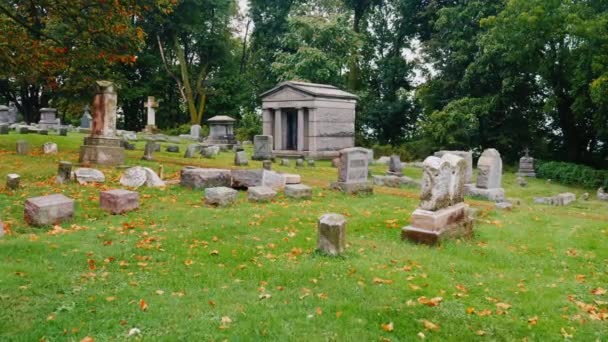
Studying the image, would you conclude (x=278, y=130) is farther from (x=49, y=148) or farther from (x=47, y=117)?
(x=47, y=117)

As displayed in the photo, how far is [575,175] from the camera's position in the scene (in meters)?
23.5

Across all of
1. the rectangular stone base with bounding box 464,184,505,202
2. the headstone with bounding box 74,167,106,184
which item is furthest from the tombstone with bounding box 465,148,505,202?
the headstone with bounding box 74,167,106,184

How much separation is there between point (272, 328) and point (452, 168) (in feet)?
17.8

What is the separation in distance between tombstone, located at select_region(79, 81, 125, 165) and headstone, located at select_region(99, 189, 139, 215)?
585 cm

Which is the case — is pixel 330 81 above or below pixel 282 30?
below

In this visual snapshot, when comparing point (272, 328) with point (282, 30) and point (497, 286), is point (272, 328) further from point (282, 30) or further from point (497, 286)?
point (282, 30)

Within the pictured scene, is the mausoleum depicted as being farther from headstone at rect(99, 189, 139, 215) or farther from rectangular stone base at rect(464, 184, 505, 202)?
headstone at rect(99, 189, 139, 215)

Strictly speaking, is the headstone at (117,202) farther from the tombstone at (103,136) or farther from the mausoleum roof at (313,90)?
the mausoleum roof at (313,90)

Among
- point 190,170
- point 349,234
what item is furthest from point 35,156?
point 349,234

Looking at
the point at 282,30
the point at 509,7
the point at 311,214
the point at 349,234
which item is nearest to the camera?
the point at 349,234

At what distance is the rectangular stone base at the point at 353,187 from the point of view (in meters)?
13.6

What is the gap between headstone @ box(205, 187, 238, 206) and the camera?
35.2 ft

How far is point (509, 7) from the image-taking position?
957 inches

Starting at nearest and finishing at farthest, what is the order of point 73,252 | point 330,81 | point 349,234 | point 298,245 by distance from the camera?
point 73,252 → point 298,245 → point 349,234 → point 330,81
